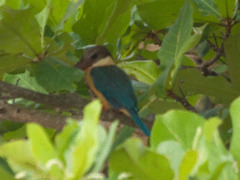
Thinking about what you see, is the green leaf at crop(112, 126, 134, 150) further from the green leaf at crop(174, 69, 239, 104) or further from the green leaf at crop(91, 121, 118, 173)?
the green leaf at crop(174, 69, 239, 104)

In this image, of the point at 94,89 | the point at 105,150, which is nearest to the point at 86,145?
the point at 105,150

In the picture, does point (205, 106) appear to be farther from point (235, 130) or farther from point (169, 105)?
point (235, 130)

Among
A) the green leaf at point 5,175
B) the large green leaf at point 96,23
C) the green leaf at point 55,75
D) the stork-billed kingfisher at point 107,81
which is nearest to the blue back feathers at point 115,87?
the stork-billed kingfisher at point 107,81

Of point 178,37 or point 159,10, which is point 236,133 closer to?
point 178,37

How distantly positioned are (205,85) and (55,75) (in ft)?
0.99

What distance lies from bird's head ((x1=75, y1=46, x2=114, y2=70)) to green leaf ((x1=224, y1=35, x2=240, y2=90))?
27 cm

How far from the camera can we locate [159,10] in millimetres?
917

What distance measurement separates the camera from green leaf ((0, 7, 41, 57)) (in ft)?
2.27

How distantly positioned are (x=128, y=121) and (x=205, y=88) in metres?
0.18

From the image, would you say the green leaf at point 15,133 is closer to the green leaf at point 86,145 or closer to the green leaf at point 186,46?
the green leaf at point 186,46

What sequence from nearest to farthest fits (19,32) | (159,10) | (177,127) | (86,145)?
(86,145) → (177,127) → (19,32) → (159,10)

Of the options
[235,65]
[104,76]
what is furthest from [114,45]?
[235,65]

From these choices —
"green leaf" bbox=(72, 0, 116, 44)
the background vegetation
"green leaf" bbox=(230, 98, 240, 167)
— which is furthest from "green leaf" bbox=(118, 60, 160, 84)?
"green leaf" bbox=(230, 98, 240, 167)

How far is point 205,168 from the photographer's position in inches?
17.0
